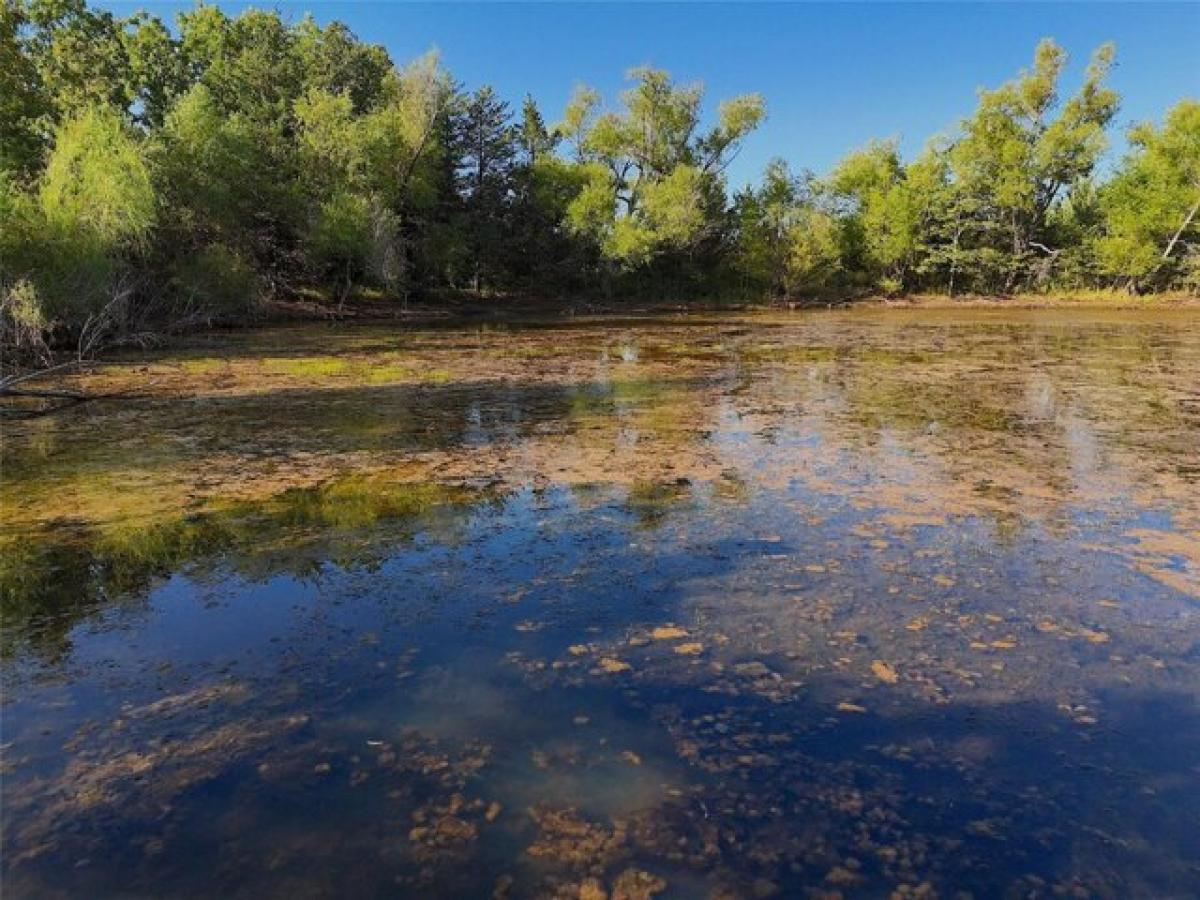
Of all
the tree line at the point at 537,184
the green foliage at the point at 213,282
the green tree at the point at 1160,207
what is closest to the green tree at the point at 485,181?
the tree line at the point at 537,184

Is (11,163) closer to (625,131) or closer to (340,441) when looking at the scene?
(340,441)

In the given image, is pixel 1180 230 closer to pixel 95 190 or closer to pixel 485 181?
pixel 485 181

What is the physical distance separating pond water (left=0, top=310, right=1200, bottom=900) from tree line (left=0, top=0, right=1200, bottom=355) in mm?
20395

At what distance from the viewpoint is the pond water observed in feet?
8.68

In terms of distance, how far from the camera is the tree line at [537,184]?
29656mm

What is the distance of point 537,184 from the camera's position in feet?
139

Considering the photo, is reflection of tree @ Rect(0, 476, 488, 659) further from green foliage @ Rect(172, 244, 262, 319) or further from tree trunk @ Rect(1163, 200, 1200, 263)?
tree trunk @ Rect(1163, 200, 1200, 263)

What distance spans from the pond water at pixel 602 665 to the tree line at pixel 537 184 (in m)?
20.4

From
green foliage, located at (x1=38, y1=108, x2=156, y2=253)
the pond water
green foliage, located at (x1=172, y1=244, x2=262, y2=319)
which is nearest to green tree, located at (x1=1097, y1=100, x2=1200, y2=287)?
the pond water

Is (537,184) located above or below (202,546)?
above

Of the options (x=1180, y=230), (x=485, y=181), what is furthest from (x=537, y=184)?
(x=1180, y=230)

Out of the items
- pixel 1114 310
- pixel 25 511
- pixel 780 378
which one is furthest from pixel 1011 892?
pixel 1114 310

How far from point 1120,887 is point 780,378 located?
12.2 metres

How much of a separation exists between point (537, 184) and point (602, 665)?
41521 millimetres
